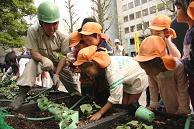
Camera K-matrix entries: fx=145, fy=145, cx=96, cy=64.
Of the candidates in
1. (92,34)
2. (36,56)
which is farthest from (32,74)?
(92,34)

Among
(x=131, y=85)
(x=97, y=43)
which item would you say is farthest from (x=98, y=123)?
(x=97, y=43)

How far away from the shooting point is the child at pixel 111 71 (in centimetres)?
159

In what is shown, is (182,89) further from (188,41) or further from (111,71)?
(111,71)

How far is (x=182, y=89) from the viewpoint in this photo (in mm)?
1405

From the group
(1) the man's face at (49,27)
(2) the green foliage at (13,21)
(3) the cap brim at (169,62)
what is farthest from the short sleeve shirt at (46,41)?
(2) the green foliage at (13,21)

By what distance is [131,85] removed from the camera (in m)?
1.99

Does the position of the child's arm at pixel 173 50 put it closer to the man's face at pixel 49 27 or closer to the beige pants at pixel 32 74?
the man's face at pixel 49 27

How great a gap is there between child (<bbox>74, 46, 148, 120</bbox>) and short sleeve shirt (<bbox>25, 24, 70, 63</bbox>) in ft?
3.61

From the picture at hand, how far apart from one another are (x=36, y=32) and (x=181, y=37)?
2702 millimetres

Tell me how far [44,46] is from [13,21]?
15290 mm

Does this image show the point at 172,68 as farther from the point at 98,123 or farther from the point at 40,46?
the point at 40,46

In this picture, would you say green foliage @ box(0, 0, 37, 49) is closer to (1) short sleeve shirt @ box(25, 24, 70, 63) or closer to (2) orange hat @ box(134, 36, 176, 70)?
(1) short sleeve shirt @ box(25, 24, 70, 63)

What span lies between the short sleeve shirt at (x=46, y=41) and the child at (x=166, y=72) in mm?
1619

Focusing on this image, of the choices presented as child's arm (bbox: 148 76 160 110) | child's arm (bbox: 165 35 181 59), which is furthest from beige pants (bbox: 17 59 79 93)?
child's arm (bbox: 165 35 181 59)
